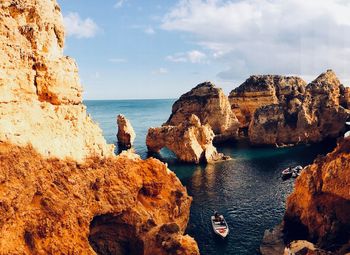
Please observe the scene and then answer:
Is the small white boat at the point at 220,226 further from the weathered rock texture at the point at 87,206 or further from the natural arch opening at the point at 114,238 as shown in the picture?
the natural arch opening at the point at 114,238

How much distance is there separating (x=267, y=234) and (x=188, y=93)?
7185cm

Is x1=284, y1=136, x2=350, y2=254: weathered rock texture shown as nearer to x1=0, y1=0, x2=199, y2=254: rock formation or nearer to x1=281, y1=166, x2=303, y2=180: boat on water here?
x1=0, y1=0, x2=199, y2=254: rock formation

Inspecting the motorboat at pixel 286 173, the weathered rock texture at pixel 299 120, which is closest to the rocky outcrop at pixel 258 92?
the weathered rock texture at pixel 299 120

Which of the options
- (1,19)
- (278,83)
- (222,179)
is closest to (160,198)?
(1,19)

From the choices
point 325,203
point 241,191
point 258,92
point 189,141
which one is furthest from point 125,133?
point 325,203

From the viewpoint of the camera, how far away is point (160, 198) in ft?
114

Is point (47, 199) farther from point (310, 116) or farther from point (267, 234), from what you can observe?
point (310, 116)

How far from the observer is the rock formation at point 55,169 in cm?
2269

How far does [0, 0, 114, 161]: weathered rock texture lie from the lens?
23.5 m

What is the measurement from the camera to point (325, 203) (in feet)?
110

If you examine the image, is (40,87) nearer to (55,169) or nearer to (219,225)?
(55,169)

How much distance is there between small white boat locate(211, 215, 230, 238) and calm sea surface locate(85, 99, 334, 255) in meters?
0.73

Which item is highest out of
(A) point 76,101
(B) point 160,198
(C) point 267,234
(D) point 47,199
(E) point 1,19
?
(E) point 1,19

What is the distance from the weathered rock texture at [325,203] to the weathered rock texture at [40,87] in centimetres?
1988
